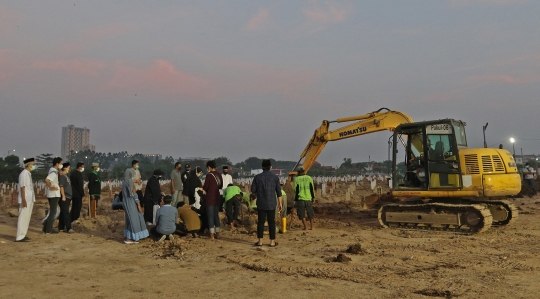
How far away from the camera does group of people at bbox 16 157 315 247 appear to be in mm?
7879

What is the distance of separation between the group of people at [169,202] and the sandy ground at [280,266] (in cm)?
38

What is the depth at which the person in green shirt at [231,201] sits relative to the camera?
988 centimetres

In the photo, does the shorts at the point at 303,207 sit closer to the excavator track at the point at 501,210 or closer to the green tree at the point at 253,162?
the excavator track at the point at 501,210

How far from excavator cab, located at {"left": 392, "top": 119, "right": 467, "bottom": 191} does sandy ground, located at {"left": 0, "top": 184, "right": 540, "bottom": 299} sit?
134 cm

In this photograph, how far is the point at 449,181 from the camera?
9.82 m

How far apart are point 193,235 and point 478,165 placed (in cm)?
678

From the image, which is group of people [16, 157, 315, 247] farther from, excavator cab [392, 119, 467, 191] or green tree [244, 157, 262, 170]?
green tree [244, 157, 262, 170]

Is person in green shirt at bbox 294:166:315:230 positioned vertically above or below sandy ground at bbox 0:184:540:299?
above

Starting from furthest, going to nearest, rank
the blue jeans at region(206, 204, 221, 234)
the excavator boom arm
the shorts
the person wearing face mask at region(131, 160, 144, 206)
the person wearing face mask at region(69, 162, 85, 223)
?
the excavator boom arm < the person wearing face mask at region(131, 160, 144, 206) < the shorts < the person wearing face mask at region(69, 162, 85, 223) < the blue jeans at region(206, 204, 221, 234)

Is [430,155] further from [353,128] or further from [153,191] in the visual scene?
[153,191]

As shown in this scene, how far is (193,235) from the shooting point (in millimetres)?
8875

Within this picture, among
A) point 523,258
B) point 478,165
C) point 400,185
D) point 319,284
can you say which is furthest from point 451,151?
point 319,284

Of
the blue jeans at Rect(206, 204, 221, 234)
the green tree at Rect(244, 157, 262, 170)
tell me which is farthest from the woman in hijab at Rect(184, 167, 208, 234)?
the green tree at Rect(244, 157, 262, 170)

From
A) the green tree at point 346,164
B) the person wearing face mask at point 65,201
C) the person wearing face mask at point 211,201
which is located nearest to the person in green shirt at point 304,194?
the person wearing face mask at point 211,201
